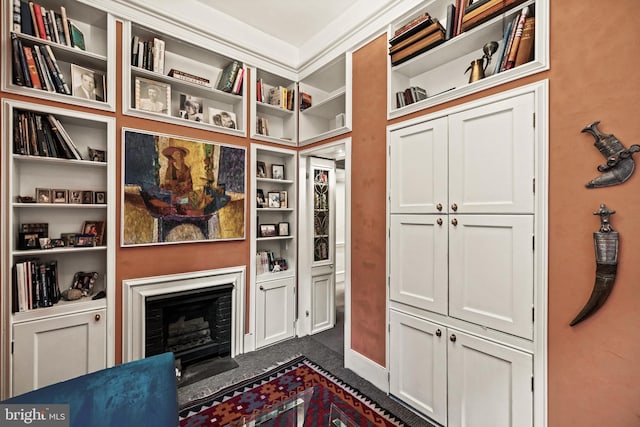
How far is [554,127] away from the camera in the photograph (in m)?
1.48

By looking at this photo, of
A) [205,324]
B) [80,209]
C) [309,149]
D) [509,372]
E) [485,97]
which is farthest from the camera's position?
[309,149]

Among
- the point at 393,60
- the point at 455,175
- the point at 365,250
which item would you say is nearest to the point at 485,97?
the point at 455,175

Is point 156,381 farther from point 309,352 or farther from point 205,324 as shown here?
point 309,352

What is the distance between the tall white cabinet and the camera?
1.56 metres

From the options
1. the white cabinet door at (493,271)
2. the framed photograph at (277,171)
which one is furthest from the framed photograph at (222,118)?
the white cabinet door at (493,271)

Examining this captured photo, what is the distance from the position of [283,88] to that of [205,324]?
2.72m

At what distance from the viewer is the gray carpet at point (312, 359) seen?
215 centimetres

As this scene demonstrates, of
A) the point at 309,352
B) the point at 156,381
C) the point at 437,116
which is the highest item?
the point at 437,116

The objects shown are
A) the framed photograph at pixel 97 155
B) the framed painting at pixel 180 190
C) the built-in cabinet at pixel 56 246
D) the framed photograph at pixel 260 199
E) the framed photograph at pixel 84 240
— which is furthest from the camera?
the framed photograph at pixel 260 199

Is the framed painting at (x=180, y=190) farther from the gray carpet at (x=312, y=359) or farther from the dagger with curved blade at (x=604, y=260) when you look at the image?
the dagger with curved blade at (x=604, y=260)

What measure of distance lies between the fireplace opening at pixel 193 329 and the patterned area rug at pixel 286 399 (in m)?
0.41

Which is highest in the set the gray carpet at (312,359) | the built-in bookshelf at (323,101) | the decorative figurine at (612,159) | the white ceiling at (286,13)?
the white ceiling at (286,13)

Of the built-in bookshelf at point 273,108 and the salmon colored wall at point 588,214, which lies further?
the built-in bookshelf at point 273,108

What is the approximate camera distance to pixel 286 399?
64.7 inches
